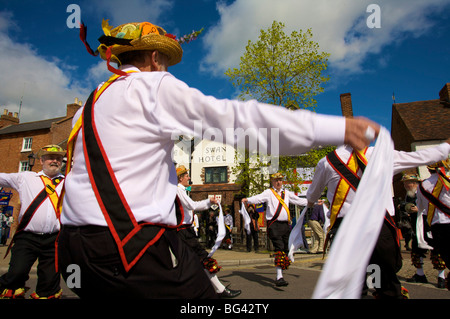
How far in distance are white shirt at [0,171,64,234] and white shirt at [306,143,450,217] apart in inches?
138

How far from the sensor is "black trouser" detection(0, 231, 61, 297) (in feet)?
12.4

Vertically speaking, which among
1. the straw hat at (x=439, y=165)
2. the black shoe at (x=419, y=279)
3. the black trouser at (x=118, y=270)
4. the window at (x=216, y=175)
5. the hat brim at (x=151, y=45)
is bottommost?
the black shoe at (x=419, y=279)

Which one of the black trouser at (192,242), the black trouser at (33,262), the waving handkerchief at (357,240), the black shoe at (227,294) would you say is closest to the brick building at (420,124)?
the black shoe at (227,294)

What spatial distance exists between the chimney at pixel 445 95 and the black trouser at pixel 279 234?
2241 cm

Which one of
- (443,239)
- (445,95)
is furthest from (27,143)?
(445,95)

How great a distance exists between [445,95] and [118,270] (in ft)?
92.1

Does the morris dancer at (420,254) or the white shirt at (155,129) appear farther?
the morris dancer at (420,254)

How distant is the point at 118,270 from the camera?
1.27 meters

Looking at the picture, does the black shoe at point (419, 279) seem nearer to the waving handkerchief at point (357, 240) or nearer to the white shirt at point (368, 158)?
the white shirt at point (368, 158)

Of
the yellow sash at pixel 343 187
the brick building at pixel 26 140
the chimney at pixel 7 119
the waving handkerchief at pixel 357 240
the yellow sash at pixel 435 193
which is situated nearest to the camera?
the waving handkerchief at pixel 357 240

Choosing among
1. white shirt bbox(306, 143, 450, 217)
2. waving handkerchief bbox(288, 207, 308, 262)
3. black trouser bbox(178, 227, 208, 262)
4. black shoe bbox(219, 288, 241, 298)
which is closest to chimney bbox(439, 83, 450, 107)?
waving handkerchief bbox(288, 207, 308, 262)

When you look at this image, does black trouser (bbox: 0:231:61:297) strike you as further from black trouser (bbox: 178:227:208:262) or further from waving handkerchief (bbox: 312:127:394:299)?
waving handkerchief (bbox: 312:127:394:299)

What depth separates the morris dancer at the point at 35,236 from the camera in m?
3.81
